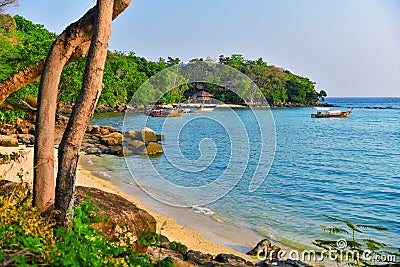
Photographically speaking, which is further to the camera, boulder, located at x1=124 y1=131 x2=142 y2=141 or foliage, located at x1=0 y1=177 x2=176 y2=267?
boulder, located at x1=124 y1=131 x2=142 y2=141

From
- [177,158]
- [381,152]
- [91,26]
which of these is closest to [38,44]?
[177,158]

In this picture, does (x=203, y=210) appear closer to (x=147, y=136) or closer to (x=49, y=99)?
(x=49, y=99)

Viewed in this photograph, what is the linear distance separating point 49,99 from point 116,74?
160ft

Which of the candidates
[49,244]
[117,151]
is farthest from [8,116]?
[117,151]

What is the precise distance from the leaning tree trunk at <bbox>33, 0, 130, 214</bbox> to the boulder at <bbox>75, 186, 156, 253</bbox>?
0.69 meters

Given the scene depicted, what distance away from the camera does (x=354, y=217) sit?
11680 millimetres

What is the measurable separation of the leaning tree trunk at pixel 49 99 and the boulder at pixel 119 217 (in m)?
0.69

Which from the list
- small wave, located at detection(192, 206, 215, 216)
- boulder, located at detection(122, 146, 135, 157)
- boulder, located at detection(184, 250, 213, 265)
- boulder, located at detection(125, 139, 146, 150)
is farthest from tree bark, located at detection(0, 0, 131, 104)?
boulder, located at detection(125, 139, 146, 150)

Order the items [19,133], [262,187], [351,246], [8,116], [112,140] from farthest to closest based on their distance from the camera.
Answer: [112,140] < [19,133] < [262,187] < [8,116] < [351,246]

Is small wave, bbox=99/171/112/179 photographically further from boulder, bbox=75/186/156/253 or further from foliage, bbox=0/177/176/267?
foliage, bbox=0/177/176/267

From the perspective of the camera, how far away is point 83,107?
11.8 feet

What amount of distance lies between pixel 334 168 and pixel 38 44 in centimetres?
1945

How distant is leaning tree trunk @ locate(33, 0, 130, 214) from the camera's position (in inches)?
147

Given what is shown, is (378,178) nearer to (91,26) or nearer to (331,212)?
(331,212)
